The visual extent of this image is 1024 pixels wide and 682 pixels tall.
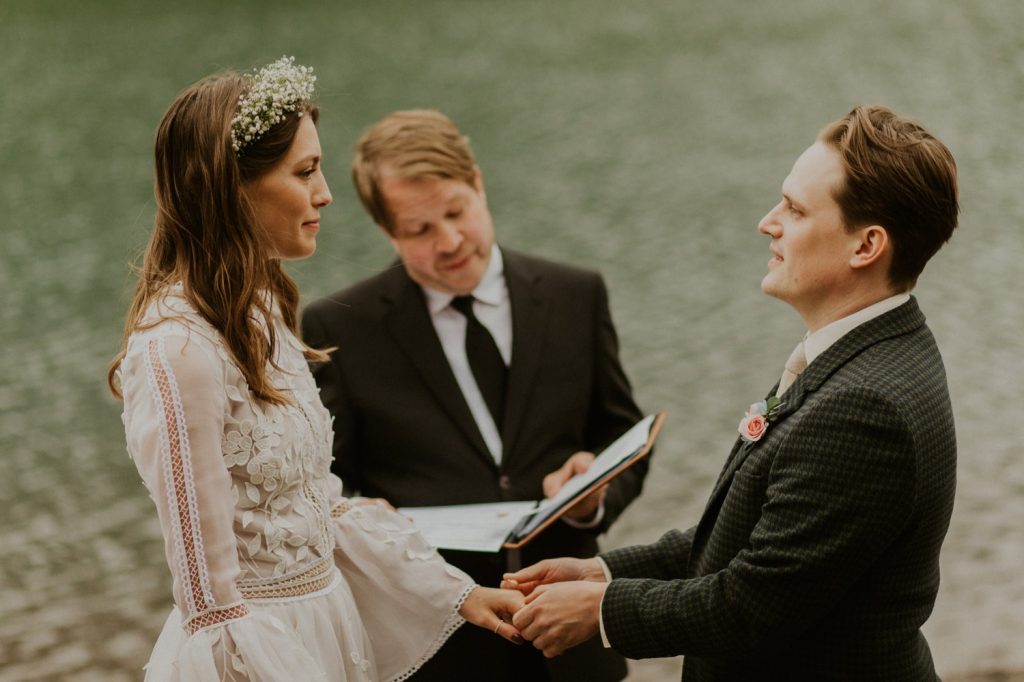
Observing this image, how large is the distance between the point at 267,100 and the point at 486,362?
1358mm

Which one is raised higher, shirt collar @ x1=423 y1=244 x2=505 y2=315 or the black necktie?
shirt collar @ x1=423 y1=244 x2=505 y2=315

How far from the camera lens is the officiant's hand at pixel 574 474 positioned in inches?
141

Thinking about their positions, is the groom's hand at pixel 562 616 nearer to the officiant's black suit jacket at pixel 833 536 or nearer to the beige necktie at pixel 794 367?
the officiant's black suit jacket at pixel 833 536

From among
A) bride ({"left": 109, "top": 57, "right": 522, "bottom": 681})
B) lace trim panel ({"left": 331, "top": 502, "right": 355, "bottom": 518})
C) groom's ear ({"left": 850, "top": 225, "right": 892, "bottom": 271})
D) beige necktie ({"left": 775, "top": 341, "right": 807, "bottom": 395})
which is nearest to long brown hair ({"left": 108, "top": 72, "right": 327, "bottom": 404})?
bride ({"left": 109, "top": 57, "right": 522, "bottom": 681})

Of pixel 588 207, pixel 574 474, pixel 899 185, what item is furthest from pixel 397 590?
pixel 588 207

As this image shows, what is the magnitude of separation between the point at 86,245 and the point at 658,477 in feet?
28.4

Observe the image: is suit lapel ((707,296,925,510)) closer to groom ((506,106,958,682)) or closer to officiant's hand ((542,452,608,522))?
groom ((506,106,958,682))

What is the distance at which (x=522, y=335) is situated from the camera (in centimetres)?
381

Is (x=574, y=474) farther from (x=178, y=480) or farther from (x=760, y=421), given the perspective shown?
(x=178, y=480)

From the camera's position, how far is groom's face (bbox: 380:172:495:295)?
12.5 ft

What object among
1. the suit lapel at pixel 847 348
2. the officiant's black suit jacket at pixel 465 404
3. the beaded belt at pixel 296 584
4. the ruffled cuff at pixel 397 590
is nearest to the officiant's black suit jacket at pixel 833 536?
the suit lapel at pixel 847 348

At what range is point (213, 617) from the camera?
95.7 inches

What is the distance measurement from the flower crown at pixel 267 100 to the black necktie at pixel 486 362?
118 centimetres

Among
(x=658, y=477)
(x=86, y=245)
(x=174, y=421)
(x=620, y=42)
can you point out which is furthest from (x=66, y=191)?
(x=174, y=421)
